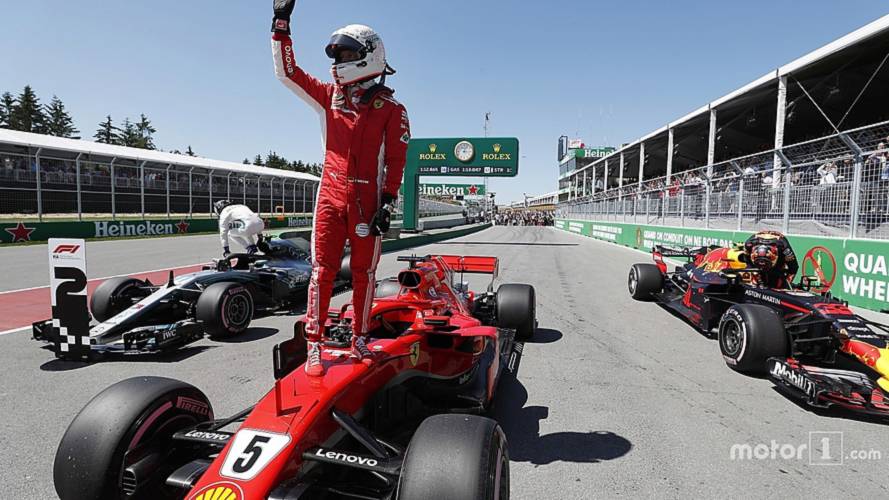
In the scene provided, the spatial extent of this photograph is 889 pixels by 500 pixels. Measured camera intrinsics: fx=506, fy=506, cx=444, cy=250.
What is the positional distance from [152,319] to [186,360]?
3.25 ft

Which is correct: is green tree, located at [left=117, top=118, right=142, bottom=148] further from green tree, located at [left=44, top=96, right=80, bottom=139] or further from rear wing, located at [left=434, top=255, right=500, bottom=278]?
rear wing, located at [left=434, top=255, right=500, bottom=278]

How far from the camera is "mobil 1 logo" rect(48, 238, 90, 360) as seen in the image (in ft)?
14.4

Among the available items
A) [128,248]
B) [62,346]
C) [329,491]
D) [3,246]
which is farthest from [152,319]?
[3,246]

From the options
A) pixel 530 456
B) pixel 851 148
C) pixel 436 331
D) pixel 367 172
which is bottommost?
pixel 530 456

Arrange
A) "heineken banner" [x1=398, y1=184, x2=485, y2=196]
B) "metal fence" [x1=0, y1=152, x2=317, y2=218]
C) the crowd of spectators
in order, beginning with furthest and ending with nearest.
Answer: the crowd of spectators → "heineken banner" [x1=398, y1=184, x2=485, y2=196] → "metal fence" [x1=0, y1=152, x2=317, y2=218]

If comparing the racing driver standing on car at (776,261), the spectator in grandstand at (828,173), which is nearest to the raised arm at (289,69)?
the racing driver standing on car at (776,261)

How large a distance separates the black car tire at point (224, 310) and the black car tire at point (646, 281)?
6.13m

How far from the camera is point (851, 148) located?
7902mm

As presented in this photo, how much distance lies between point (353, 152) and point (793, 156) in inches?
452

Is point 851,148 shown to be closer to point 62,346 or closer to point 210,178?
point 62,346

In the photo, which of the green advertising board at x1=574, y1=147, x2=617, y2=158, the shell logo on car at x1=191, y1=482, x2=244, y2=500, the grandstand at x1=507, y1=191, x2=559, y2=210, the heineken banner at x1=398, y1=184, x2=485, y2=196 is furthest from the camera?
the grandstand at x1=507, y1=191, x2=559, y2=210

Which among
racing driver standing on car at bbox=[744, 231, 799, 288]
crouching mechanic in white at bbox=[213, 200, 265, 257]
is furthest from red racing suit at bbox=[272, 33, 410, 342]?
racing driver standing on car at bbox=[744, 231, 799, 288]

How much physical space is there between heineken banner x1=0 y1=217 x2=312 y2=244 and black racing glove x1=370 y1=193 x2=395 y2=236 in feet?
62.5

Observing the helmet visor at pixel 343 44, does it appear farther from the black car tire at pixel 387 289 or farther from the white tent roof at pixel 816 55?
the white tent roof at pixel 816 55
